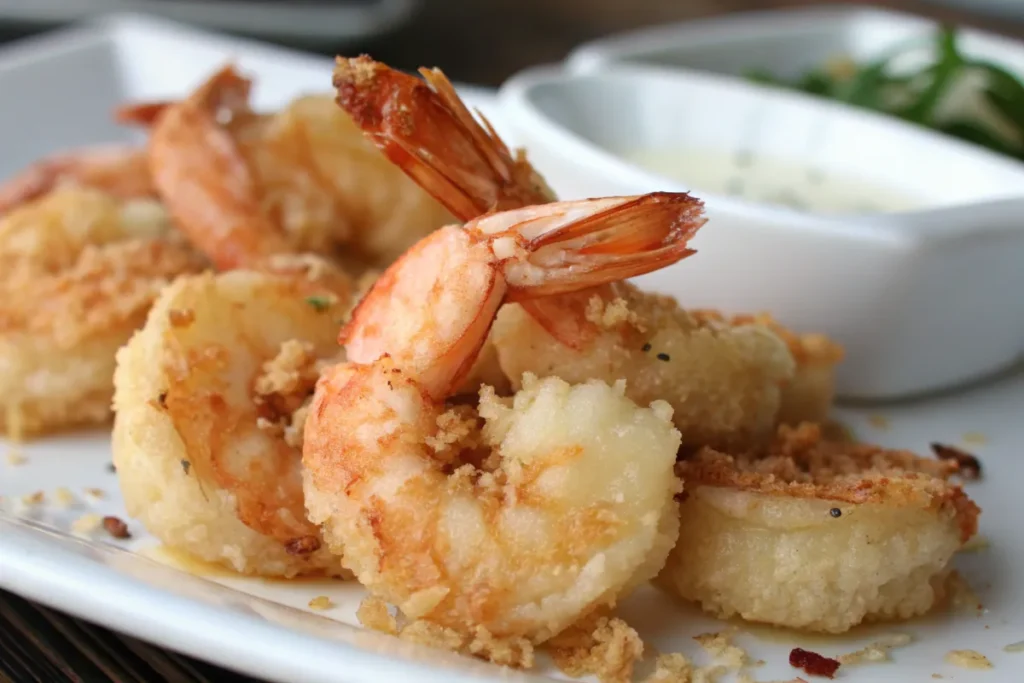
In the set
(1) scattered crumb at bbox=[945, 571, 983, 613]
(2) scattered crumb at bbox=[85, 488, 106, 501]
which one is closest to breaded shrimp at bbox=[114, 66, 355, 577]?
(2) scattered crumb at bbox=[85, 488, 106, 501]

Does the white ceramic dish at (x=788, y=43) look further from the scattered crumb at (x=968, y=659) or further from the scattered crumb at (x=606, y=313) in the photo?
the scattered crumb at (x=968, y=659)

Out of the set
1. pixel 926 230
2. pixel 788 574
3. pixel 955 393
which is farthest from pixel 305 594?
pixel 955 393

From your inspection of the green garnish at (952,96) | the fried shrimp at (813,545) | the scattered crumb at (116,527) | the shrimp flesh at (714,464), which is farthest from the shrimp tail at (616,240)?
the green garnish at (952,96)

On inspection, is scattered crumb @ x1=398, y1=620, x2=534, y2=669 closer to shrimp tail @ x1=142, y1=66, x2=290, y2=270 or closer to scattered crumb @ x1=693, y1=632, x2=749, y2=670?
scattered crumb @ x1=693, y1=632, x2=749, y2=670

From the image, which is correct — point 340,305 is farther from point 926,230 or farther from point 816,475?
point 926,230

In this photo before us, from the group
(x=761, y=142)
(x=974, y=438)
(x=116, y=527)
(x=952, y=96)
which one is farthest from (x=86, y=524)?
(x=952, y=96)

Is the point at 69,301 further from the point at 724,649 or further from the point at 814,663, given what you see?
the point at 814,663
